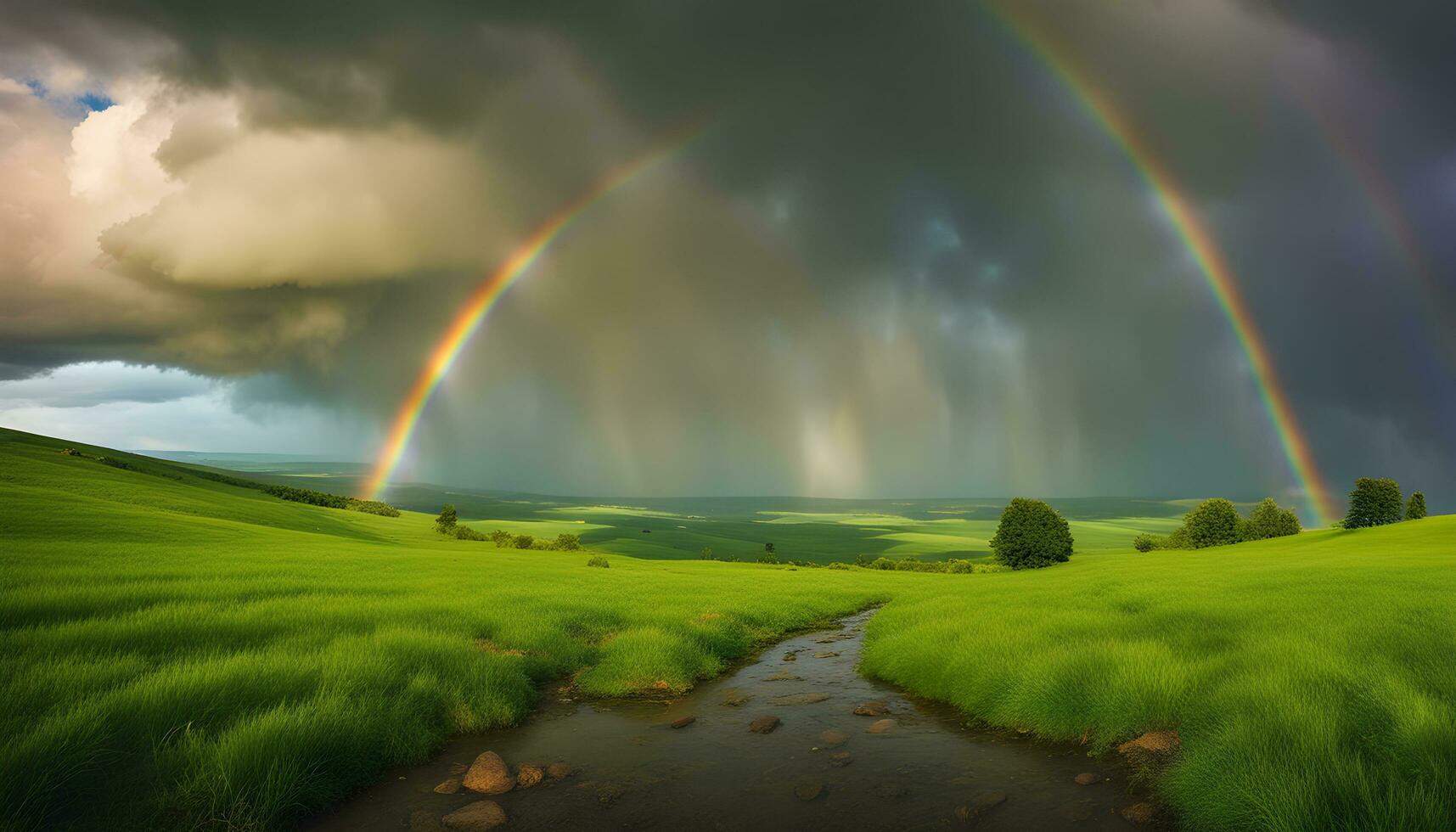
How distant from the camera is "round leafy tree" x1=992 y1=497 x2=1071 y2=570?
7425 centimetres

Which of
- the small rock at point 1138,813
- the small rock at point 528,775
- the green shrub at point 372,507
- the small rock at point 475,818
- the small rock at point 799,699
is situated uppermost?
the small rock at point 1138,813

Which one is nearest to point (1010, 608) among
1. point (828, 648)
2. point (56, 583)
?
point (828, 648)

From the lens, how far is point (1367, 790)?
6387 mm

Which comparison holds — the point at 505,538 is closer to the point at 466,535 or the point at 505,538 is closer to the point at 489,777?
the point at 466,535

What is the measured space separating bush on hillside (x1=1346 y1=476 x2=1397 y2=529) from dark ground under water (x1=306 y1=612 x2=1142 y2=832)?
3632 inches

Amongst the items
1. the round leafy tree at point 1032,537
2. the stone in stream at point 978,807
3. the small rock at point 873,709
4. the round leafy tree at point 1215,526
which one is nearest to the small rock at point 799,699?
the small rock at point 873,709

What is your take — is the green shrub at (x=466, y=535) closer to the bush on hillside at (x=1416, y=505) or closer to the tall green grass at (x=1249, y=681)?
the tall green grass at (x=1249, y=681)

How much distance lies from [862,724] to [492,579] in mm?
23991

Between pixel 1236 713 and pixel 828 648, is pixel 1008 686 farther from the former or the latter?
pixel 828 648

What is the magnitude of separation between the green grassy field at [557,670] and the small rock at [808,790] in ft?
16.2

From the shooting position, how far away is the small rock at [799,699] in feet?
49.4

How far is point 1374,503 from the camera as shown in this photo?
238ft

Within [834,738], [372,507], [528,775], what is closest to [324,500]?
[372,507]

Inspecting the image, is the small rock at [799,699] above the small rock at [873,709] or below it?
below
